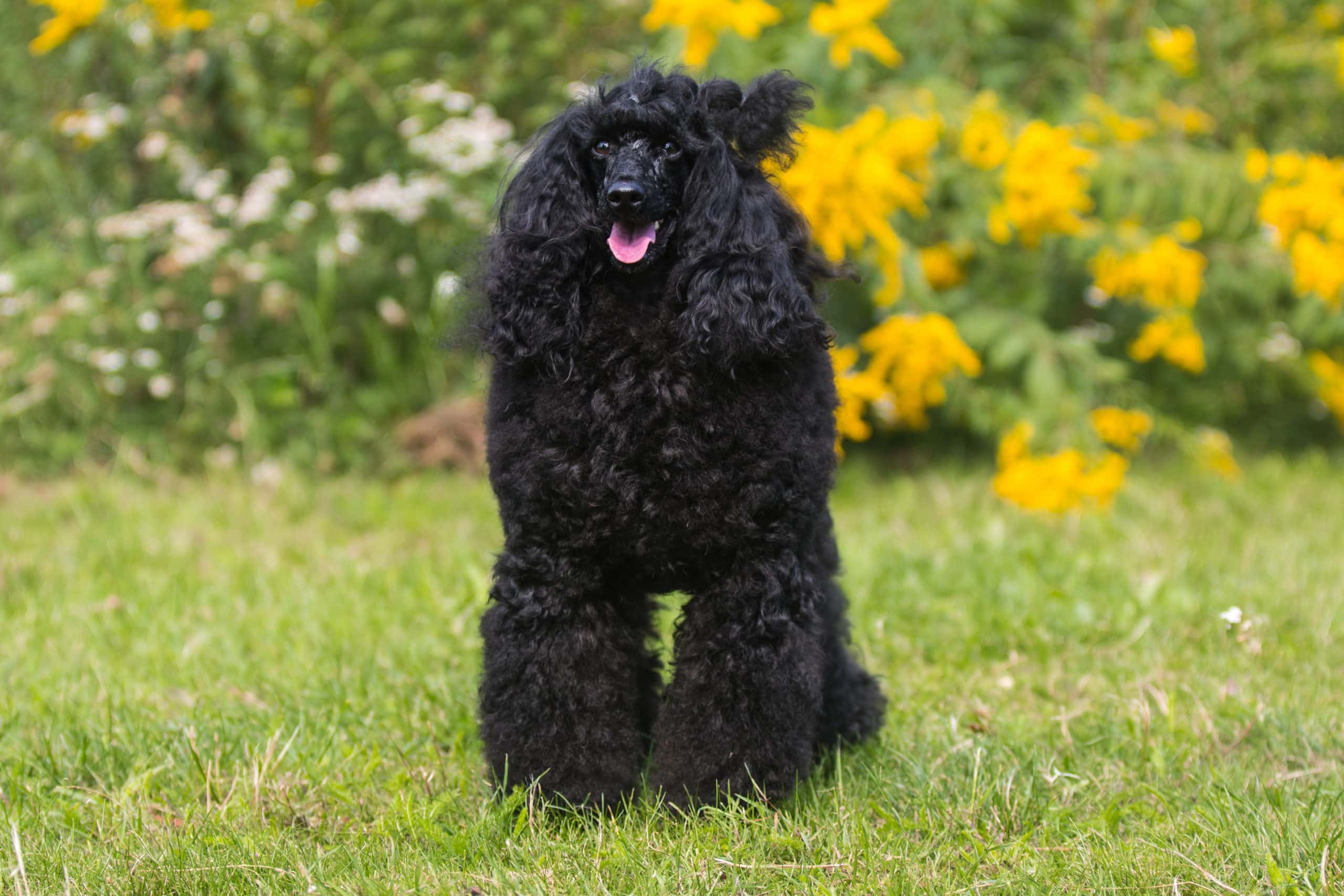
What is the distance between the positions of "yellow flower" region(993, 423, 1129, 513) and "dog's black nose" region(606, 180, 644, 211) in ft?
8.86

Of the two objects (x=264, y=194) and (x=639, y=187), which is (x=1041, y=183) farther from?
(x=264, y=194)

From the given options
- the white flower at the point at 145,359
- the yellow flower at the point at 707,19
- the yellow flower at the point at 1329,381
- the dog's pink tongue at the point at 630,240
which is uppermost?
the yellow flower at the point at 707,19

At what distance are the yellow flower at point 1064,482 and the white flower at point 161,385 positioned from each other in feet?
10.8

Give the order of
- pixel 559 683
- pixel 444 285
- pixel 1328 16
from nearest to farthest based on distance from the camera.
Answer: pixel 559 683
pixel 444 285
pixel 1328 16

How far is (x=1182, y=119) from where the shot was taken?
538 cm

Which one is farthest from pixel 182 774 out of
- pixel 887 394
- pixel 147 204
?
pixel 147 204

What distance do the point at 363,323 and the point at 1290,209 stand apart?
3795 millimetres

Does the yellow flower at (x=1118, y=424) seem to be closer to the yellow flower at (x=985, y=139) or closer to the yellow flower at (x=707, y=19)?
the yellow flower at (x=985, y=139)

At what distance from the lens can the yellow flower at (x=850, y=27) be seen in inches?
172

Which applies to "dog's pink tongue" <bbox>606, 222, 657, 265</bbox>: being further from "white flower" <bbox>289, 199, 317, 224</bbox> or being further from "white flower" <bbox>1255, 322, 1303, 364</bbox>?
"white flower" <bbox>1255, 322, 1303, 364</bbox>

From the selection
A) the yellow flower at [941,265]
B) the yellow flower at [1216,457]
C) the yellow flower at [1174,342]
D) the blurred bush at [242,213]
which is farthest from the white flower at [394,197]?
the yellow flower at [1216,457]

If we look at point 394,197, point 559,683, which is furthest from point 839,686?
point 394,197

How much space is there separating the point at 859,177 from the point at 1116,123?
4.67 feet

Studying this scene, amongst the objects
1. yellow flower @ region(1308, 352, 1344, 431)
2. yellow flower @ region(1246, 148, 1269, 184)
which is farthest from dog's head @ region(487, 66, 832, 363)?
yellow flower @ region(1308, 352, 1344, 431)
